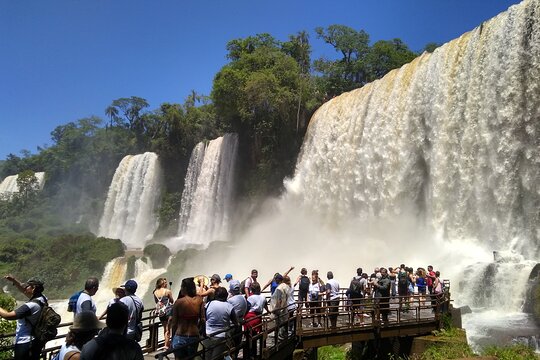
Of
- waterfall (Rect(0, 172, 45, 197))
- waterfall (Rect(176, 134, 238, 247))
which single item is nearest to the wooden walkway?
waterfall (Rect(176, 134, 238, 247))

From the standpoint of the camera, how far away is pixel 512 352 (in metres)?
9.70

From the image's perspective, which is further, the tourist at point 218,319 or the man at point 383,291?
the man at point 383,291

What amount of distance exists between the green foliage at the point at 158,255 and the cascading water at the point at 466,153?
11318 millimetres

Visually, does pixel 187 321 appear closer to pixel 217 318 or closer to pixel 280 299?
pixel 217 318

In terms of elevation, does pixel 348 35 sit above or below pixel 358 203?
above

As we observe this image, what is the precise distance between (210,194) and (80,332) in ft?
110

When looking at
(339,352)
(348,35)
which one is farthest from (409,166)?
(348,35)

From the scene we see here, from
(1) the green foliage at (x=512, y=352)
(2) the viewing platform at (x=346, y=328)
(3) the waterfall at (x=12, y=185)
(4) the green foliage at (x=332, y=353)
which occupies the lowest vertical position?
(4) the green foliage at (x=332, y=353)

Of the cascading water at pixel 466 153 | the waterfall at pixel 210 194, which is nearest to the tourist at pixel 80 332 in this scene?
the cascading water at pixel 466 153

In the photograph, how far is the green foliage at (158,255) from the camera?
3004cm

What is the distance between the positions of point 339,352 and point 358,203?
12337 millimetres

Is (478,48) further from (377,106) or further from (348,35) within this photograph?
(348,35)

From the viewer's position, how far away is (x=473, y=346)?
1080 centimetres

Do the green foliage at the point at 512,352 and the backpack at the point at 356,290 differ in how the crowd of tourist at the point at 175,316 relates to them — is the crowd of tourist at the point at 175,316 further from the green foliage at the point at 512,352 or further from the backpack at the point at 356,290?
the green foliage at the point at 512,352
